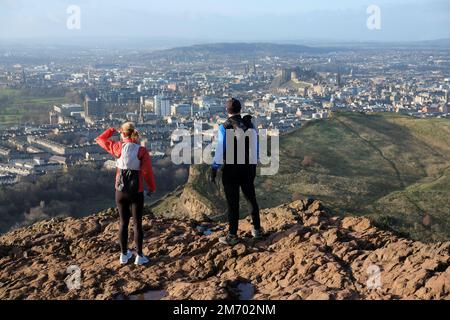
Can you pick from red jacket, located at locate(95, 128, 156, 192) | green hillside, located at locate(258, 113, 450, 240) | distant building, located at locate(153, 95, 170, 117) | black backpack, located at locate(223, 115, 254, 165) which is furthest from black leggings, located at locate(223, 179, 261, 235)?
distant building, located at locate(153, 95, 170, 117)

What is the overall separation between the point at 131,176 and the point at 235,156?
45.5 inches

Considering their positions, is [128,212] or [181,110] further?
[181,110]

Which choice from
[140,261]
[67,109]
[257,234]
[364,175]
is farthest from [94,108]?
[140,261]

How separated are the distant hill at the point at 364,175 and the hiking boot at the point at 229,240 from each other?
21.0 feet

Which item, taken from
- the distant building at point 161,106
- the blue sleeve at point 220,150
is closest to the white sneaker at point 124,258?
the blue sleeve at point 220,150

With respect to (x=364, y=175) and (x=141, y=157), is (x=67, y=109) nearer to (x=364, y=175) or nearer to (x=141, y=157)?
(x=364, y=175)

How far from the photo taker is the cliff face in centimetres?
617

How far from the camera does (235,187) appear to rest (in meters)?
7.63

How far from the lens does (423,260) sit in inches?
251

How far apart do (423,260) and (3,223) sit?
24751mm

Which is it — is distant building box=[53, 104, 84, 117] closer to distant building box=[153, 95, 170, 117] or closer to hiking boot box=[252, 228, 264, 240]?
distant building box=[153, 95, 170, 117]

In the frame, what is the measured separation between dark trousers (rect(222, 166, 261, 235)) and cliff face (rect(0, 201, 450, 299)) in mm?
330

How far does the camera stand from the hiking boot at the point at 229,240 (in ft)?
24.9

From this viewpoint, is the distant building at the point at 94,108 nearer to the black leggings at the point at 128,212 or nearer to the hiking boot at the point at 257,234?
the hiking boot at the point at 257,234
